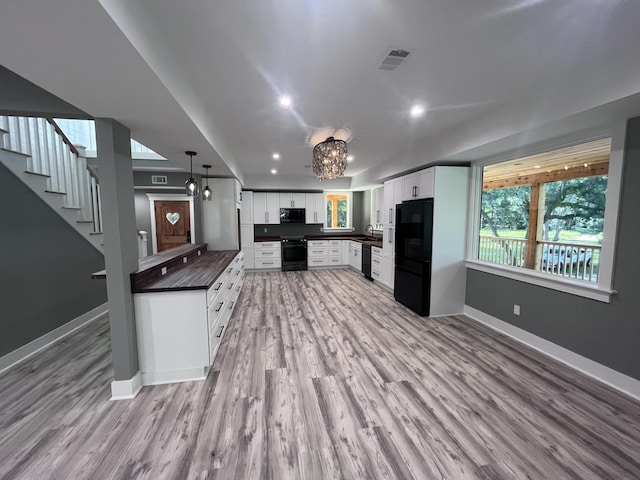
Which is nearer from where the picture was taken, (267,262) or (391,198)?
(391,198)

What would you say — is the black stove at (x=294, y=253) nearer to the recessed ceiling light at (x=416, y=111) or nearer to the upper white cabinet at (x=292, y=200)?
the upper white cabinet at (x=292, y=200)

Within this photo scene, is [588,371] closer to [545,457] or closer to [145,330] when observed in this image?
[545,457]

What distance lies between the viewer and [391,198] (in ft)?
16.1

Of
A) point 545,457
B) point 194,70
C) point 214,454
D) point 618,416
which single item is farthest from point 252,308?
point 618,416

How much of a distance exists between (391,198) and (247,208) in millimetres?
3794

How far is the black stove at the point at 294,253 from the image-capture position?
6.86m

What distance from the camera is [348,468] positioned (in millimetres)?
1526

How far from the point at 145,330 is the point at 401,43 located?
3026mm

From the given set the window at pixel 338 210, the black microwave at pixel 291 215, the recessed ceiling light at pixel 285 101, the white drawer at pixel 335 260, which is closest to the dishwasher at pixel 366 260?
the white drawer at pixel 335 260

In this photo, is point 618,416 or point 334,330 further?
point 334,330

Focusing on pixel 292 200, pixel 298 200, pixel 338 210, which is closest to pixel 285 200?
pixel 292 200

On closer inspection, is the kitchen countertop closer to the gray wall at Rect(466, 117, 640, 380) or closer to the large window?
the large window

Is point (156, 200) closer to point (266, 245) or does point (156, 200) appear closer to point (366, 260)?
point (266, 245)

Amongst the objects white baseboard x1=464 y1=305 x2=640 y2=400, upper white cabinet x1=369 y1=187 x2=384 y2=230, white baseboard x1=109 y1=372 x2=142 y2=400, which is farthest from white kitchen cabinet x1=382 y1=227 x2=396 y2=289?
white baseboard x1=109 y1=372 x2=142 y2=400
